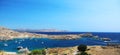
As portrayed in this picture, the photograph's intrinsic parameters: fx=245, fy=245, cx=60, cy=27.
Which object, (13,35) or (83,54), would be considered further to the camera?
(13,35)

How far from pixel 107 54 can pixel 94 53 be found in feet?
8.13

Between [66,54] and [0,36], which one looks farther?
[0,36]

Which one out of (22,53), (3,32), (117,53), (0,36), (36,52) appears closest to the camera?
(36,52)

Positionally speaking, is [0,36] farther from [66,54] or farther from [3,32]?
[66,54]

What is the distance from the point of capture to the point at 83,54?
138 feet

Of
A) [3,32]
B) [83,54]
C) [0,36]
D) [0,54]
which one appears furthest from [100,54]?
[3,32]

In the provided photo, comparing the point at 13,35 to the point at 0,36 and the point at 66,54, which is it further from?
the point at 66,54

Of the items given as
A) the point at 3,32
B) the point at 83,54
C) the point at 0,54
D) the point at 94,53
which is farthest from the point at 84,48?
the point at 3,32

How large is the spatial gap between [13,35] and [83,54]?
531ft

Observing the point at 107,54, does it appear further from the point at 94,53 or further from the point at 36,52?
the point at 36,52

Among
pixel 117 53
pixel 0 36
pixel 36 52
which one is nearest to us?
pixel 36 52

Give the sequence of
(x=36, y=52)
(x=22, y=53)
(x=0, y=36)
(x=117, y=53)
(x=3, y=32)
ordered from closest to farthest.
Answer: (x=36, y=52) < (x=117, y=53) < (x=22, y=53) < (x=0, y=36) < (x=3, y=32)

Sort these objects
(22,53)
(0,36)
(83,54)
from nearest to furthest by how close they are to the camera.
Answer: (83,54)
(22,53)
(0,36)

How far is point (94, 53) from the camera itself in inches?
1864
